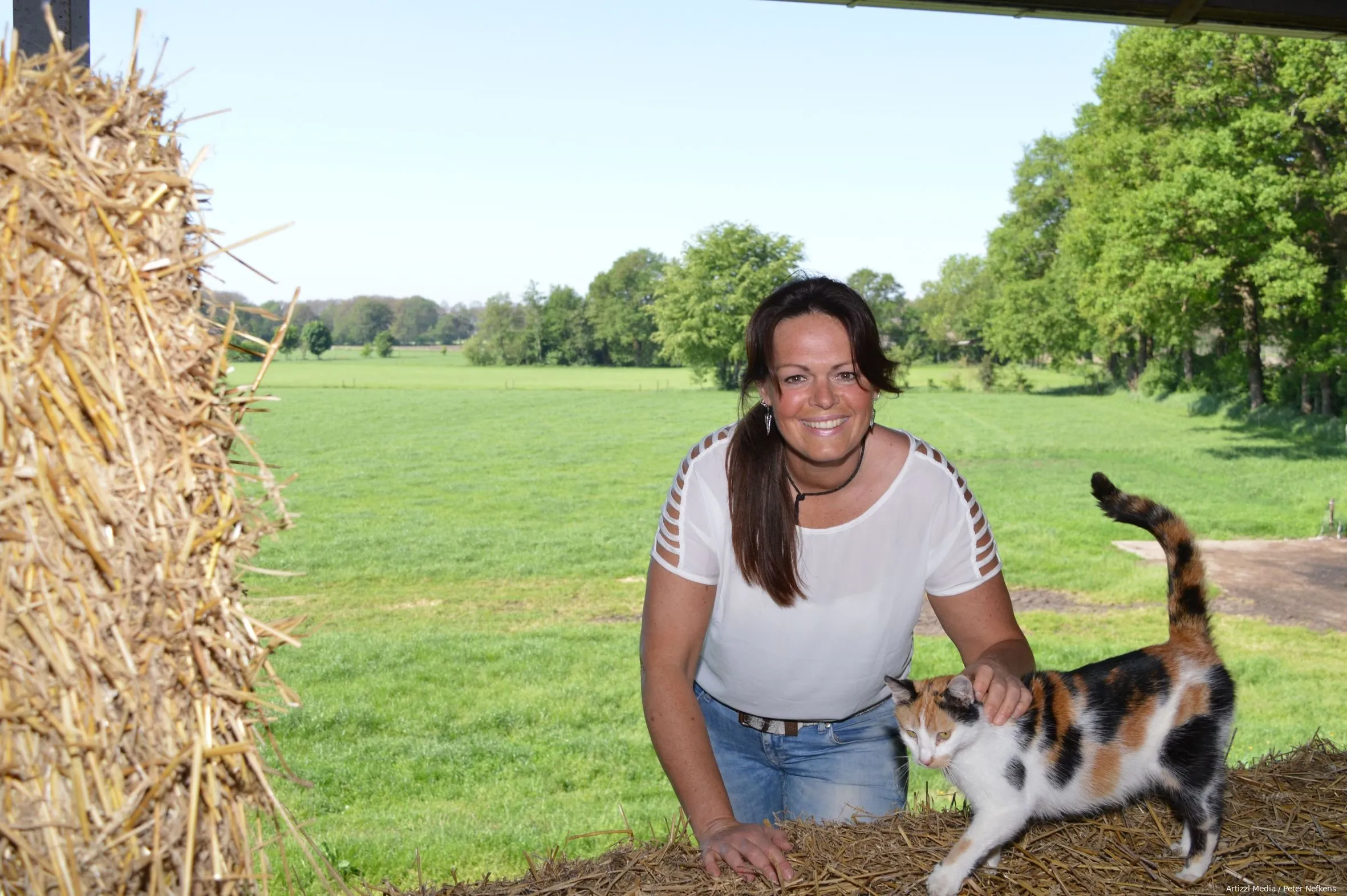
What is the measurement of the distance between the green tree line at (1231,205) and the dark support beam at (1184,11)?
517 inches

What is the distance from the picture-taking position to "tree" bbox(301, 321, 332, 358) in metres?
43.5

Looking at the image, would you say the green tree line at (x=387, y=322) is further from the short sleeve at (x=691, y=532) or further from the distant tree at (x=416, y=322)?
the short sleeve at (x=691, y=532)

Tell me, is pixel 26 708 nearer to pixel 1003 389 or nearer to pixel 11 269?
pixel 11 269

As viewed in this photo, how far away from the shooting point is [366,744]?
7.24 m

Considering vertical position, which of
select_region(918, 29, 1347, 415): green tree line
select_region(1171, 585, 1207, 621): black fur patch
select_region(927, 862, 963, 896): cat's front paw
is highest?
select_region(918, 29, 1347, 415): green tree line

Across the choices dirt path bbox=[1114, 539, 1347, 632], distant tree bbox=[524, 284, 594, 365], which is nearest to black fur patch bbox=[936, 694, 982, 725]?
dirt path bbox=[1114, 539, 1347, 632]

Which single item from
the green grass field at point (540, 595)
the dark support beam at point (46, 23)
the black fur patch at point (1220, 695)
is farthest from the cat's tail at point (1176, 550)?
the dark support beam at point (46, 23)

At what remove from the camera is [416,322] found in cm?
5894

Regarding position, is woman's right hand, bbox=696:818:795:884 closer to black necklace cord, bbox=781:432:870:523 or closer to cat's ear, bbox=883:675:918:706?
cat's ear, bbox=883:675:918:706

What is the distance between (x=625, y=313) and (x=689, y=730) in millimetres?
60432

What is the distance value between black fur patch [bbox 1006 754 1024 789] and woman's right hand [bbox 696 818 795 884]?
488 millimetres

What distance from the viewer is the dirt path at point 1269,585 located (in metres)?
10.1

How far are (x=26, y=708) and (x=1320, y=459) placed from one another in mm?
24541

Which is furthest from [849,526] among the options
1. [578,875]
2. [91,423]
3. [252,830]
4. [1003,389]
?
[1003,389]
